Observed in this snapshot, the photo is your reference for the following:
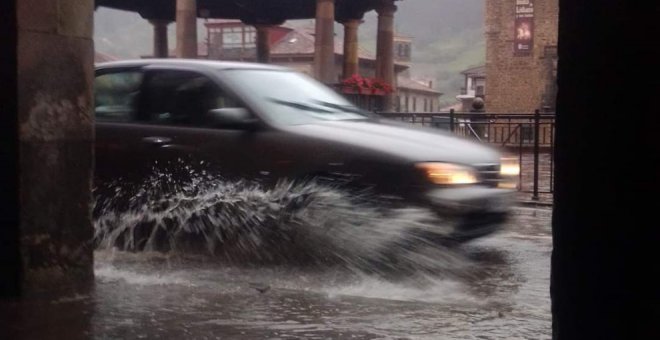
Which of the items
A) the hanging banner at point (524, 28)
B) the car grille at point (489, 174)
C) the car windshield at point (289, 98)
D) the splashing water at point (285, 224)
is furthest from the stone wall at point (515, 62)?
the splashing water at point (285, 224)

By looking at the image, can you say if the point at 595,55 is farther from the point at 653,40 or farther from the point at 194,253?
the point at 194,253

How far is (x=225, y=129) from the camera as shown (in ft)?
25.9

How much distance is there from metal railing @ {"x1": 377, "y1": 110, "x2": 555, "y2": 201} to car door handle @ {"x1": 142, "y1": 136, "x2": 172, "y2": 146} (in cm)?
859

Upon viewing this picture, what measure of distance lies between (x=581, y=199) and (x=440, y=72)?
161642mm

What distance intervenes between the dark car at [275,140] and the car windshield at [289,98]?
1 centimetres

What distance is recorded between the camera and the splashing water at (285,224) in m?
7.17

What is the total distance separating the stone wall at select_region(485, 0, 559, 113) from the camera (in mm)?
53812

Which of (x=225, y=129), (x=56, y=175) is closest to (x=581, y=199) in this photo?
(x=56, y=175)

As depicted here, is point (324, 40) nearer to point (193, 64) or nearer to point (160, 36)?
point (160, 36)

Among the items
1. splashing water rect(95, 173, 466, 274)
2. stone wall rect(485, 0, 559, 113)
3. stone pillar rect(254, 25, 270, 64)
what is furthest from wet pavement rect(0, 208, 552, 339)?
stone wall rect(485, 0, 559, 113)

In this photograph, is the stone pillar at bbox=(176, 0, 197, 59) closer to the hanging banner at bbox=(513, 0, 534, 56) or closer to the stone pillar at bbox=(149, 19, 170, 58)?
the stone pillar at bbox=(149, 19, 170, 58)

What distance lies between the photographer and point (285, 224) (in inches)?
296

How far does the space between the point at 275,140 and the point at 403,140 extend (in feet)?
3.37

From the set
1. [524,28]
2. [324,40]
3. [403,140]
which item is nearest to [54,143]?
[403,140]
